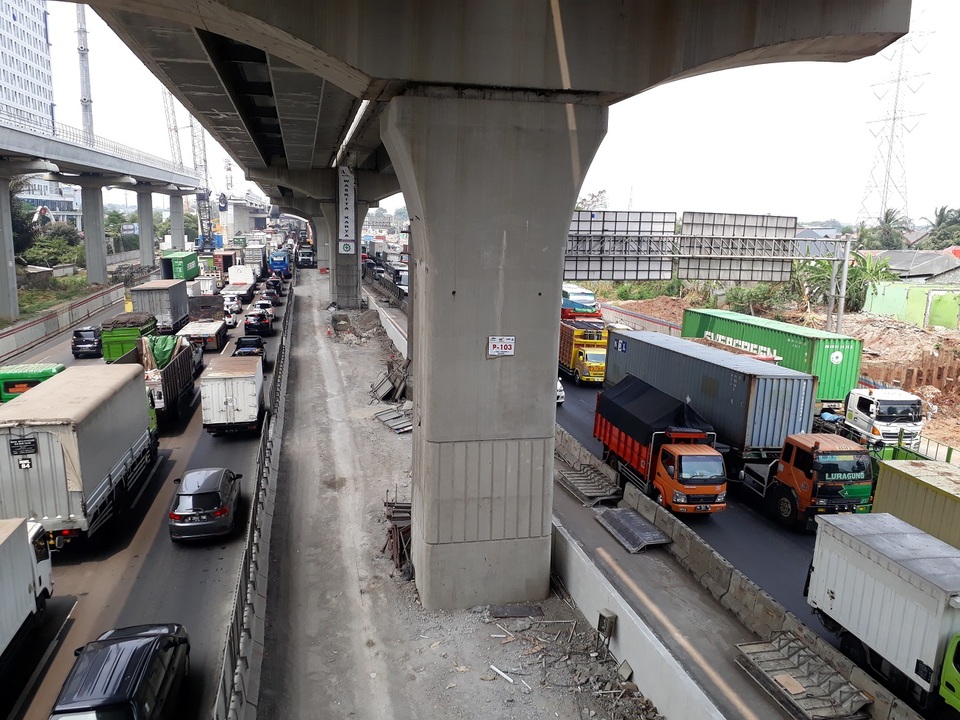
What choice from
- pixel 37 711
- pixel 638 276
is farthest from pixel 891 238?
pixel 37 711

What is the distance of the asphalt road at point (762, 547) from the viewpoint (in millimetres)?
14098

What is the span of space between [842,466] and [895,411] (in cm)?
754

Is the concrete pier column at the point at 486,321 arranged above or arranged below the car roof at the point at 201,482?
above

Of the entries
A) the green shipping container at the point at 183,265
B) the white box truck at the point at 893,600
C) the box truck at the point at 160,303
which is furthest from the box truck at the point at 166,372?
the green shipping container at the point at 183,265

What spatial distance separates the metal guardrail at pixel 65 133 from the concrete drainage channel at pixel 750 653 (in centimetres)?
4051

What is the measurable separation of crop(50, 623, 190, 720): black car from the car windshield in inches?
188

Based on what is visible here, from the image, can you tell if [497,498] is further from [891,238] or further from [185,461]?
[891,238]

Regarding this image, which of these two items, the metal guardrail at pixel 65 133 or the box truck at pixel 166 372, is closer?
the box truck at pixel 166 372

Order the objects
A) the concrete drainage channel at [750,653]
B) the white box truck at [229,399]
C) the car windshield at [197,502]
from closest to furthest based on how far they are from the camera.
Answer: the concrete drainage channel at [750,653]
the car windshield at [197,502]
the white box truck at [229,399]

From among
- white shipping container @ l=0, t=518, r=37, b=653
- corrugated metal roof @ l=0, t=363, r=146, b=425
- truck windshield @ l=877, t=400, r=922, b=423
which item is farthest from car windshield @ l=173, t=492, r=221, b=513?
truck windshield @ l=877, t=400, r=922, b=423

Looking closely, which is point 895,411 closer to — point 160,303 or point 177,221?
point 160,303

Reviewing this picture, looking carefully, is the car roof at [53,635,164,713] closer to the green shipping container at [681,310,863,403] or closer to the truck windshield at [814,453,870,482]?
the truck windshield at [814,453,870,482]

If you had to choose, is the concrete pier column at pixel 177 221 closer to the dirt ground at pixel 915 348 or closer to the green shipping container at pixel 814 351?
the dirt ground at pixel 915 348

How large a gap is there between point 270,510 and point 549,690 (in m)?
8.44
